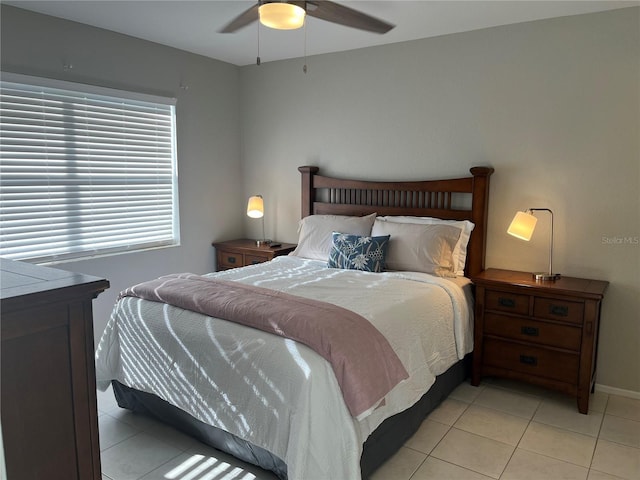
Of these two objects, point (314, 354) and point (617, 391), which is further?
point (617, 391)

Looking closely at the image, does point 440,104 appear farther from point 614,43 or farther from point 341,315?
point 341,315

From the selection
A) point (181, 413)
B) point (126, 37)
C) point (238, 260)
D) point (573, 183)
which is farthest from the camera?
point (238, 260)

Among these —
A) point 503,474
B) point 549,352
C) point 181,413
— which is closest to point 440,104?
point 549,352

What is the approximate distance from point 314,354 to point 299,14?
154cm

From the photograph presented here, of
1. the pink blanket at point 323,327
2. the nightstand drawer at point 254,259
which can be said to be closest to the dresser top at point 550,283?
the pink blanket at point 323,327

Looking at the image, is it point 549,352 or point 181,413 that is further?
point 549,352

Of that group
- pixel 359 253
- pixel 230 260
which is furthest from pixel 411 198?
pixel 230 260

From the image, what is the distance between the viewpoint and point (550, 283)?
3.09 m

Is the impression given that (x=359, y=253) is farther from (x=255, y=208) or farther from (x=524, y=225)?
(x=255, y=208)

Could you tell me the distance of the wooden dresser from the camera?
937 millimetres

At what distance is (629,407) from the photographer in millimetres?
3059

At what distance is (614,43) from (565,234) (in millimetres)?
1227

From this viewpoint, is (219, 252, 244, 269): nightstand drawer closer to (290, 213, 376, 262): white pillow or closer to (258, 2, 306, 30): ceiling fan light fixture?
(290, 213, 376, 262): white pillow

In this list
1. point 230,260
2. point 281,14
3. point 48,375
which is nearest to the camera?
point 48,375
